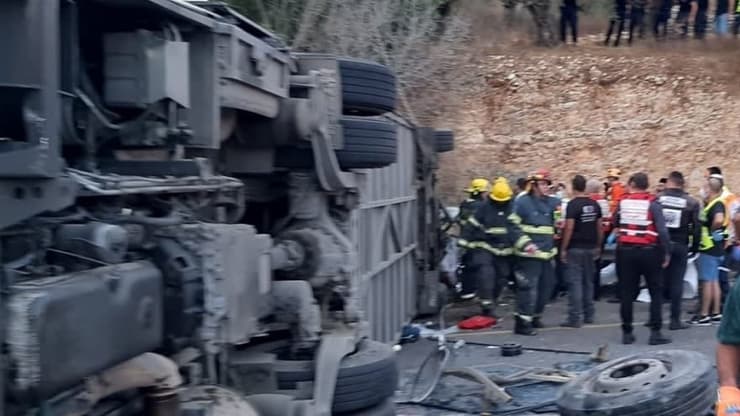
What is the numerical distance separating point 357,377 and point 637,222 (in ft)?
17.5

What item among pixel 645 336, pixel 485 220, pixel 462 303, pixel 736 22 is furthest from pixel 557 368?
pixel 736 22

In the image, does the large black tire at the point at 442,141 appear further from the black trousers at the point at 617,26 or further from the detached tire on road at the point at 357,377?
the black trousers at the point at 617,26

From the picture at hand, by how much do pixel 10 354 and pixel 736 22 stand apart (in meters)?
27.9

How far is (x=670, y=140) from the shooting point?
1009 inches

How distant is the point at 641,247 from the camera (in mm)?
10773

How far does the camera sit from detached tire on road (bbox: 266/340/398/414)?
19.4ft

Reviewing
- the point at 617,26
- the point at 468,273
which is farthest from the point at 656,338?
the point at 617,26

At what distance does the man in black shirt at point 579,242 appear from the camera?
1210 centimetres

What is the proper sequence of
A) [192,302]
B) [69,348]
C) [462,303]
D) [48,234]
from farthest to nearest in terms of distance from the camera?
1. [462,303]
2. [192,302]
3. [48,234]
4. [69,348]

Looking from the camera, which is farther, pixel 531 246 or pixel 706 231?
pixel 706 231

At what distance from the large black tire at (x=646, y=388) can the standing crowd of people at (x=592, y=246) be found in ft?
12.5

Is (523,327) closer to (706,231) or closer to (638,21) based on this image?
(706,231)

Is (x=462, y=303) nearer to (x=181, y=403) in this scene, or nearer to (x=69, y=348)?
(x=181, y=403)

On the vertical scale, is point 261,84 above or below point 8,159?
above
